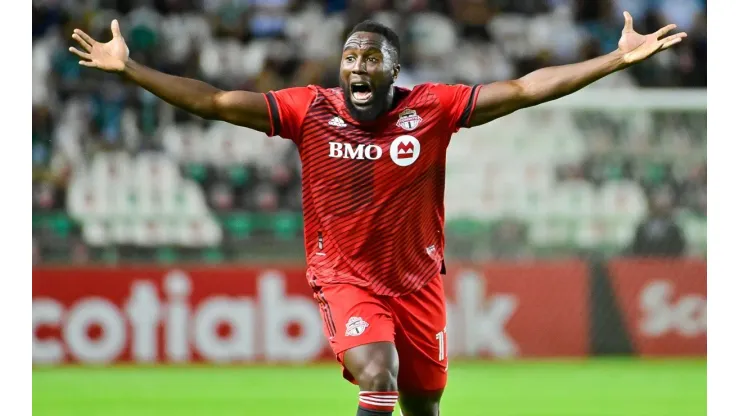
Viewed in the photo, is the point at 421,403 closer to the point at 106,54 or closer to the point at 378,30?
the point at 378,30

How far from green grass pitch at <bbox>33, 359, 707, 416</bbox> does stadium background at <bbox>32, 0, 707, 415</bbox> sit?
0.28 ft

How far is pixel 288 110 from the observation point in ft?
20.3

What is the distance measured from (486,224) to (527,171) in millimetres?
892

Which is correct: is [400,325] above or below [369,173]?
below

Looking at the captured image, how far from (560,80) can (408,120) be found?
86 cm

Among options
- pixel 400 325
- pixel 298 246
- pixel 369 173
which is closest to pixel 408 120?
pixel 369 173

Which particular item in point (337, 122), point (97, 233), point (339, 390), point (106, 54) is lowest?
point (339, 390)

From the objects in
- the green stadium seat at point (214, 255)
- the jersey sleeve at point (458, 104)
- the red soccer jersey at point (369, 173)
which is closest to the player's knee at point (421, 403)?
the red soccer jersey at point (369, 173)

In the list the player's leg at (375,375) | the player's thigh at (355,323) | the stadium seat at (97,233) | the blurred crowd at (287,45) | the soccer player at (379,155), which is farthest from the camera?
the blurred crowd at (287,45)

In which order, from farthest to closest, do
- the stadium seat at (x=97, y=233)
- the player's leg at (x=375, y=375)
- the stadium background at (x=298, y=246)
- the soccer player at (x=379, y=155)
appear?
the stadium seat at (x=97, y=233) → the stadium background at (x=298, y=246) → the soccer player at (x=379, y=155) → the player's leg at (x=375, y=375)

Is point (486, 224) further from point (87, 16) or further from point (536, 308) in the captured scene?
point (87, 16)

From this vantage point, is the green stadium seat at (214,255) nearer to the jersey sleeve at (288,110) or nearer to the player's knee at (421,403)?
the player's knee at (421,403)

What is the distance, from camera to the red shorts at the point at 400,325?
19.4 feet
